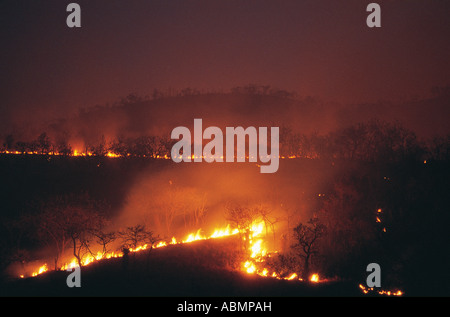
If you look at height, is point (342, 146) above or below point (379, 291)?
above

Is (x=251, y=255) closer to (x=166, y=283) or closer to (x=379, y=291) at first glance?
(x=379, y=291)

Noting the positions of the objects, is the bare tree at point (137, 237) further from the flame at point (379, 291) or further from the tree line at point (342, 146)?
the tree line at point (342, 146)

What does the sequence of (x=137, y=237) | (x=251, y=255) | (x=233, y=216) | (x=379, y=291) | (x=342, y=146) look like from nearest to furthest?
(x=379, y=291) < (x=251, y=255) < (x=233, y=216) < (x=137, y=237) < (x=342, y=146)

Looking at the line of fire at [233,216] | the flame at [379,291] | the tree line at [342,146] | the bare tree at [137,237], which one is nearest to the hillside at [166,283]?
the line of fire at [233,216]

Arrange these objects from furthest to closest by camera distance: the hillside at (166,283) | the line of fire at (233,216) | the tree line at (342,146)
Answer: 1. the tree line at (342,146)
2. the line of fire at (233,216)
3. the hillside at (166,283)

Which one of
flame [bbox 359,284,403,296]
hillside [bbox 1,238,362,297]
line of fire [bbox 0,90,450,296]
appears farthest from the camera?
line of fire [bbox 0,90,450,296]

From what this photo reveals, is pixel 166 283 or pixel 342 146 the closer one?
pixel 166 283

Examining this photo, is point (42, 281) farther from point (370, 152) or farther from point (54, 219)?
point (370, 152)

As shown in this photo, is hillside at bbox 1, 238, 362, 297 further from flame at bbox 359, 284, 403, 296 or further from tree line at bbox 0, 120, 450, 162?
tree line at bbox 0, 120, 450, 162

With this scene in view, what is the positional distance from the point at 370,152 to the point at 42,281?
37669 mm

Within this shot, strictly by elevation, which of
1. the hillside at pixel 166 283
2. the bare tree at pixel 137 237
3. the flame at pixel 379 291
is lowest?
the flame at pixel 379 291

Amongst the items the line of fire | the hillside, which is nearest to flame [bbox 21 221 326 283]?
the line of fire

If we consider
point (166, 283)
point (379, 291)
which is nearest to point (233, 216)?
point (166, 283)

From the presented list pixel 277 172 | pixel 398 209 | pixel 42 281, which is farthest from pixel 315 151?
pixel 42 281
